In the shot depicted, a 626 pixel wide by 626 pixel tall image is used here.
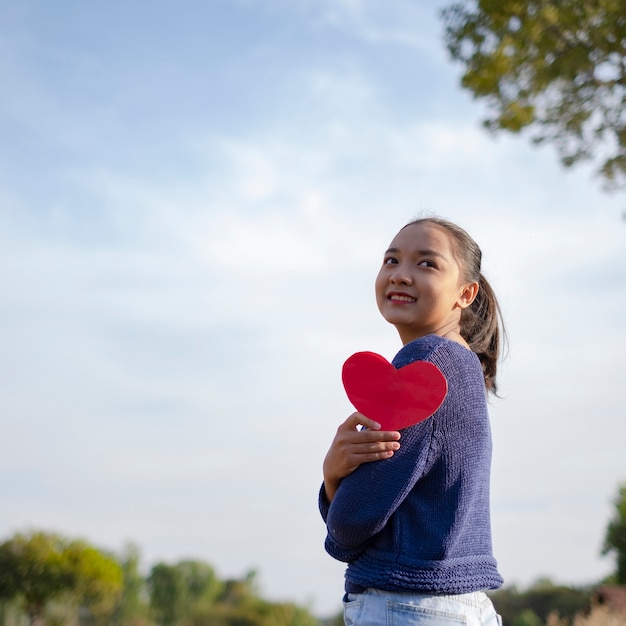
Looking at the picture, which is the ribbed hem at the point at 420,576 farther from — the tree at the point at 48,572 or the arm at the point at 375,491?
the tree at the point at 48,572

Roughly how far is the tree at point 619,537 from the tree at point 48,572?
8244 millimetres

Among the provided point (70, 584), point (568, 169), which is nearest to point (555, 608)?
point (568, 169)

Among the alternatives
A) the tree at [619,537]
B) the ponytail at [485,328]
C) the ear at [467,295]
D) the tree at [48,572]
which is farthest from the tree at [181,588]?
the ear at [467,295]

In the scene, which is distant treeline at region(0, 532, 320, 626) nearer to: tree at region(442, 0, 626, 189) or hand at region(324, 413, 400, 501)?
tree at region(442, 0, 626, 189)

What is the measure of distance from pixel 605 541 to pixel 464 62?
6.88 metres

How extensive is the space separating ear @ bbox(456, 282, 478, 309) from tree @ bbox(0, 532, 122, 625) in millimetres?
14446

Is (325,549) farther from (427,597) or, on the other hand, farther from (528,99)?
(528,99)

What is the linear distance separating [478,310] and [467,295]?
13 cm

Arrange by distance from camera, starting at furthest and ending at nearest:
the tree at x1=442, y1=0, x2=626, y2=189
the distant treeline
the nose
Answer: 1. the distant treeline
2. the tree at x1=442, y1=0, x2=626, y2=189
3. the nose

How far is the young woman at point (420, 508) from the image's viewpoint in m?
1.73

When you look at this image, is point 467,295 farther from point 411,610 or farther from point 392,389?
point 411,610

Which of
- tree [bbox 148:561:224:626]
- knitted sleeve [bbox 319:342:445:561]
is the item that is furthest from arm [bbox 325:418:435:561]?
tree [bbox 148:561:224:626]

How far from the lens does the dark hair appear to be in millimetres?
2188

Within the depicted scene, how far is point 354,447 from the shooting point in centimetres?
179
